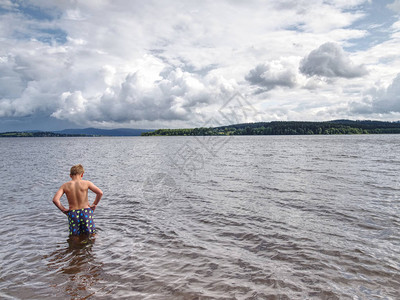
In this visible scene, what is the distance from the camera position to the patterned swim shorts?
10.0m

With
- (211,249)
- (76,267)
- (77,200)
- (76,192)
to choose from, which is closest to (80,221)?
(77,200)

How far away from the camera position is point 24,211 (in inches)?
610

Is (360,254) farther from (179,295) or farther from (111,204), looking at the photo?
(111,204)

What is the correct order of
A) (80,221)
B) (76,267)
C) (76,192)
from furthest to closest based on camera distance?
(80,221) < (76,192) < (76,267)

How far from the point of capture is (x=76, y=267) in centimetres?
816

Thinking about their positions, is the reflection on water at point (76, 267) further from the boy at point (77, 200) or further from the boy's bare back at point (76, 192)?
the boy's bare back at point (76, 192)

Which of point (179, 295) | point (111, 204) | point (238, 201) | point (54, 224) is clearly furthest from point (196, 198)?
point (179, 295)

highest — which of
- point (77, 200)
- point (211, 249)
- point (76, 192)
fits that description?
point (76, 192)

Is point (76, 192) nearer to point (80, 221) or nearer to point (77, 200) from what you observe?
point (77, 200)

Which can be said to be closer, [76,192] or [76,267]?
[76,267]

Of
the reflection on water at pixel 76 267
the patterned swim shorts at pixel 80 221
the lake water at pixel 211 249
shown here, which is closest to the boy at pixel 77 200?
the patterned swim shorts at pixel 80 221

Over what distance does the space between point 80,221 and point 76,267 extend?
2390 millimetres

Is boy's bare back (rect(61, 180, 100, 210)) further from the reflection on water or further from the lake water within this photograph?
the lake water

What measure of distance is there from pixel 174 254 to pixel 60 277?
3573mm
